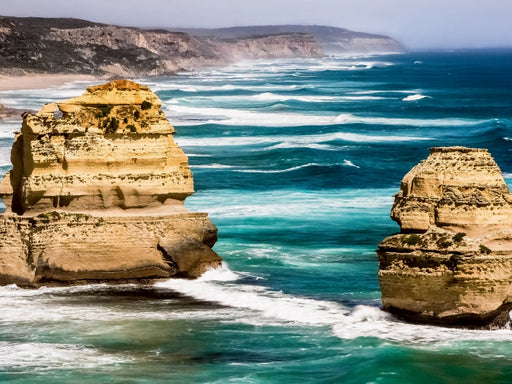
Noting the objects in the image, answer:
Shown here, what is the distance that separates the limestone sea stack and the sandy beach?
311 ft

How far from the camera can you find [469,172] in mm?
24750

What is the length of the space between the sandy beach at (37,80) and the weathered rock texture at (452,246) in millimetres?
102702

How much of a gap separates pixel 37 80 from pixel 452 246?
398 feet

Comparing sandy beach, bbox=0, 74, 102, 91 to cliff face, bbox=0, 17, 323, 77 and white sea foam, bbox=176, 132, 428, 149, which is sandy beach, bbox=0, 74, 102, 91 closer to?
cliff face, bbox=0, 17, 323, 77

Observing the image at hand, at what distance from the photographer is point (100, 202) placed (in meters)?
30.9

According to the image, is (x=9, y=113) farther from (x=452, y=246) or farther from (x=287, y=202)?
(x=452, y=246)

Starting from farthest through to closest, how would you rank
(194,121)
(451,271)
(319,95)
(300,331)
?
1. (319,95)
2. (194,121)
3. (300,331)
4. (451,271)

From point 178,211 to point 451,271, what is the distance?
30.1ft

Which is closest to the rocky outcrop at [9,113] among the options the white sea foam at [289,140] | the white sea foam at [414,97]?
the white sea foam at [289,140]

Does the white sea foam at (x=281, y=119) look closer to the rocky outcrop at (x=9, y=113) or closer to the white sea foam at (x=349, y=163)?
the rocky outcrop at (x=9, y=113)

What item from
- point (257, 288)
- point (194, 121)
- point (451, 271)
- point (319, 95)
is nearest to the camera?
point (451, 271)

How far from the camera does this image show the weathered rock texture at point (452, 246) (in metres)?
24.0

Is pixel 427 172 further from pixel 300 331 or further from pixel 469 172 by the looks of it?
pixel 300 331

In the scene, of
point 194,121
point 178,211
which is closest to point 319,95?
point 194,121
